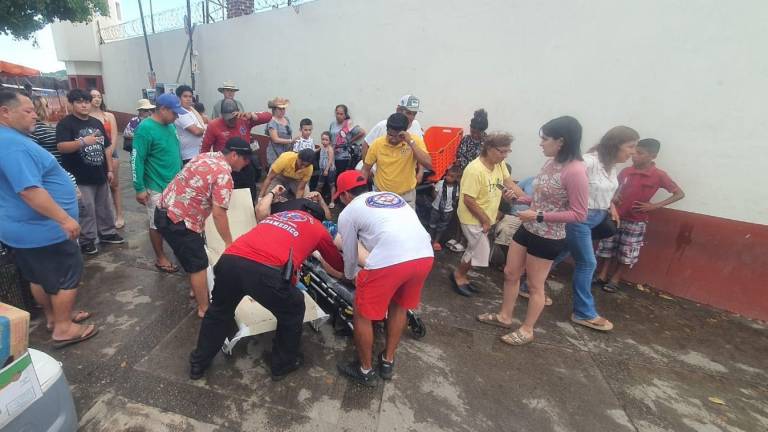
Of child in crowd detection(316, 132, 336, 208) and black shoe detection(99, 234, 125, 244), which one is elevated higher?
child in crowd detection(316, 132, 336, 208)

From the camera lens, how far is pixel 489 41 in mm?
4688

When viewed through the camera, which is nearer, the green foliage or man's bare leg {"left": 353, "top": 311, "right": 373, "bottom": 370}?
man's bare leg {"left": 353, "top": 311, "right": 373, "bottom": 370}

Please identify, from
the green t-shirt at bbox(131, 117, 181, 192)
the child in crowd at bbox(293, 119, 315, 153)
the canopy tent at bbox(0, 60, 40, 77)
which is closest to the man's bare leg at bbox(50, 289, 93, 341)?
the green t-shirt at bbox(131, 117, 181, 192)

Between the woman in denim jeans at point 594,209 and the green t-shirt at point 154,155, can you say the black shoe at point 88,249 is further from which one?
the woman in denim jeans at point 594,209

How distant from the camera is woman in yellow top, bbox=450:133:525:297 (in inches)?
127

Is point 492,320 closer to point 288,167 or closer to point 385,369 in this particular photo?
point 385,369

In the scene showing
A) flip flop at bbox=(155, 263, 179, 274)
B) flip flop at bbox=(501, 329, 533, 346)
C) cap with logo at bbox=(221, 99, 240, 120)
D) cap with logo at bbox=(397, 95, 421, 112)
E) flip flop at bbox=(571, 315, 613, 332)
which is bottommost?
flip flop at bbox=(571, 315, 613, 332)

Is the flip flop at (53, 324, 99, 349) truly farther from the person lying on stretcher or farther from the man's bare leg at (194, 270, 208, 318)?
the person lying on stretcher

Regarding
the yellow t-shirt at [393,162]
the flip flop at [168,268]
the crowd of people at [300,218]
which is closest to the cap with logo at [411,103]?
the crowd of people at [300,218]

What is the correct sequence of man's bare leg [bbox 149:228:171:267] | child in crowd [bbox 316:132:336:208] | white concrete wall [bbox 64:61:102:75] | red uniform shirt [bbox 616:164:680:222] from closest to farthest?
man's bare leg [bbox 149:228:171:267]
red uniform shirt [bbox 616:164:680:222]
child in crowd [bbox 316:132:336:208]
white concrete wall [bbox 64:61:102:75]

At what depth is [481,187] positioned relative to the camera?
131 inches

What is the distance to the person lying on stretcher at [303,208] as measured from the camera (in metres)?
2.48

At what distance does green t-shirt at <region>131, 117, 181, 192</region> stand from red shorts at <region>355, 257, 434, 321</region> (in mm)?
2546

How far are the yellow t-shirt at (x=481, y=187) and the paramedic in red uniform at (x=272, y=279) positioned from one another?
1488 mm
